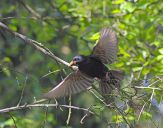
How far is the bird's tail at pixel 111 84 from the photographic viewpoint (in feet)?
11.9

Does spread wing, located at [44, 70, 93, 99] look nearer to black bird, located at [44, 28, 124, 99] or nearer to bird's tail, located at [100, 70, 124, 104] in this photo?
black bird, located at [44, 28, 124, 99]

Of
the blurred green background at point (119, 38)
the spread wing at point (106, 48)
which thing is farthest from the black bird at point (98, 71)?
the blurred green background at point (119, 38)

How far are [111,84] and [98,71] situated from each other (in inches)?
10.5

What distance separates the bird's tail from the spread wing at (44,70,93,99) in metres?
0.10

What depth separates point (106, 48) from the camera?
4215mm

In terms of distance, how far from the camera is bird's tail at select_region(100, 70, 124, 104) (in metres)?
3.63

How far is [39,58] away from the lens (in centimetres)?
859

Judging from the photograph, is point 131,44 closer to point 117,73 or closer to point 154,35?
point 154,35

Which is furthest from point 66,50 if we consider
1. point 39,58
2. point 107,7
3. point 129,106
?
point 129,106

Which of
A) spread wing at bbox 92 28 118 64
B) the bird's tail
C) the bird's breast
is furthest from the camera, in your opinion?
spread wing at bbox 92 28 118 64

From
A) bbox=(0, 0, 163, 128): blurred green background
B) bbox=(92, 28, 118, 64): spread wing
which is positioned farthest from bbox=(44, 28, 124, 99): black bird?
bbox=(0, 0, 163, 128): blurred green background

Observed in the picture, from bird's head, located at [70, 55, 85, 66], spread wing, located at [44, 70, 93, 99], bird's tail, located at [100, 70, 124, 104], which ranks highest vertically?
bird's head, located at [70, 55, 85, 66]

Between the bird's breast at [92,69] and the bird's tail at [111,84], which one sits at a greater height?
the bird's breast at [92,69]

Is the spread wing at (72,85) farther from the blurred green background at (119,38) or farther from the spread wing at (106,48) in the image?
the spread wing at (106,48)
